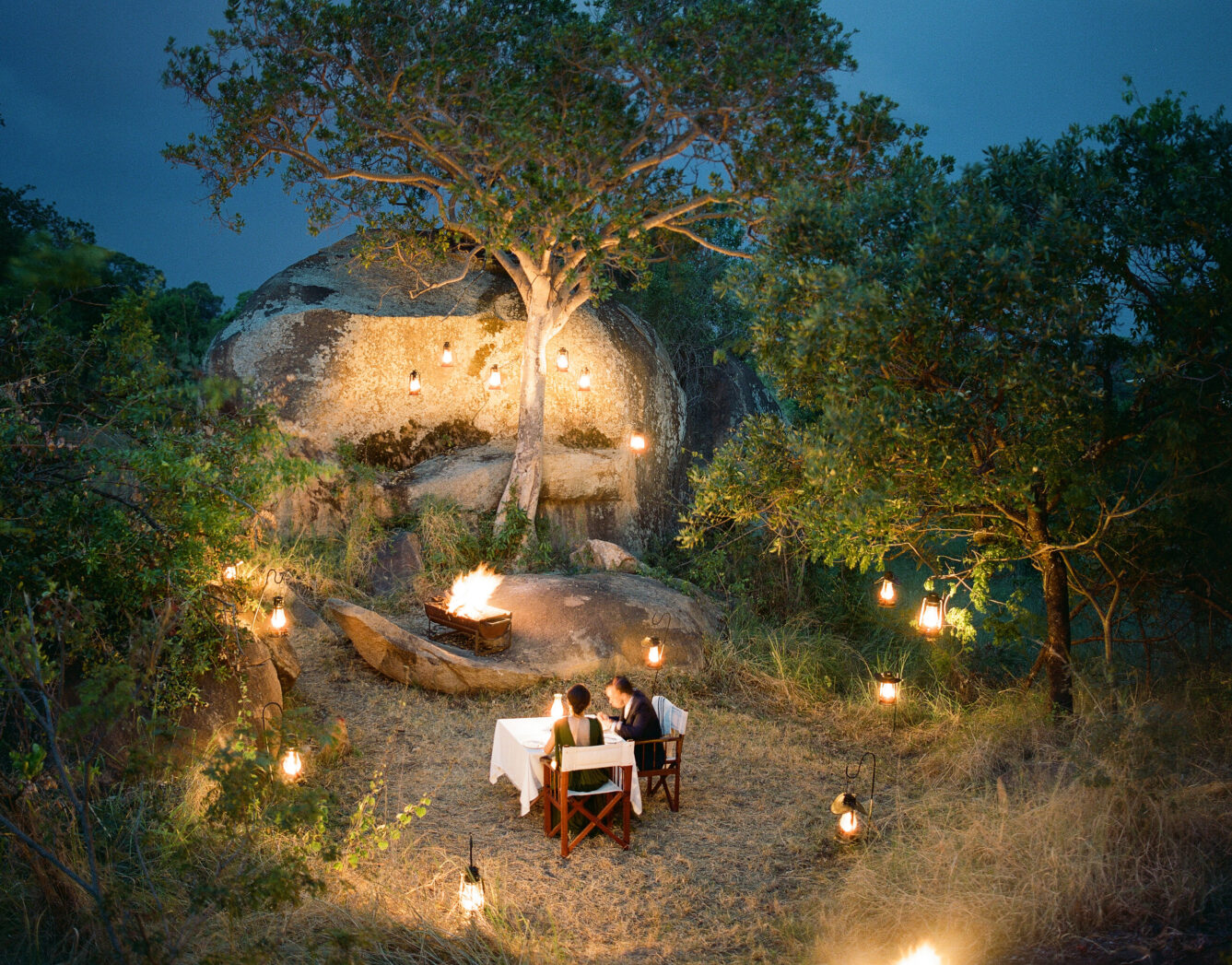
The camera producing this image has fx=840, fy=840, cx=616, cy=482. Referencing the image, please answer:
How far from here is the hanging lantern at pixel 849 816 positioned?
550 cm

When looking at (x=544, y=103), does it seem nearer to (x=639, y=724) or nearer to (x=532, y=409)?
(x=532, y=409)

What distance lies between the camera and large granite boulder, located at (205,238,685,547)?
12.5 metres

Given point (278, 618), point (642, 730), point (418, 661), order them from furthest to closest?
point (418, 661), point (278, 618), point (642, 730)

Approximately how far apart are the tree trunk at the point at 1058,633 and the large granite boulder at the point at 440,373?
6880 millimetres

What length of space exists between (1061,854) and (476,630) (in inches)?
230

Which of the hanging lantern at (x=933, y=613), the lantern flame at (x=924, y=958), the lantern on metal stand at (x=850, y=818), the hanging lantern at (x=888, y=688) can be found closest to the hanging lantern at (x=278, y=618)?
the lantern on metal stand at (x=850, y=818)

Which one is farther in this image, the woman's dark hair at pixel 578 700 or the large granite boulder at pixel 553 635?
the large granite boulder at pixel 553 635

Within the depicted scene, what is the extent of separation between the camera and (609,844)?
5820 millimetres

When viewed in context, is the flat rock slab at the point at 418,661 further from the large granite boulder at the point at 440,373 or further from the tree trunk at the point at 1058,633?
the tree trunk at the point at 1058,633

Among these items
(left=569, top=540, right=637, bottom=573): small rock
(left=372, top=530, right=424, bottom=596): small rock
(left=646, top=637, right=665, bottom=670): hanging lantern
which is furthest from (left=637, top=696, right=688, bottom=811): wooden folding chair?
(left=372, top=530, right=424, bottom=596): small rock

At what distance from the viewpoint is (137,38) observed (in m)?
95.8

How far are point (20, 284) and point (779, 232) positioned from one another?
4.98m

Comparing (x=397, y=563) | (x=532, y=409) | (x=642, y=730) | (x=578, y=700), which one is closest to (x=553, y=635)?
(x=397, y=563)

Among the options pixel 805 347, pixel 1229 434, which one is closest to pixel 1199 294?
pixel 1229 434
